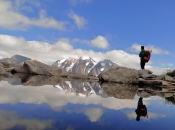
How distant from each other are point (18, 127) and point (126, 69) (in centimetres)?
2414

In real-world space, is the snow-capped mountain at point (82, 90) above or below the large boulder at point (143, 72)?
below

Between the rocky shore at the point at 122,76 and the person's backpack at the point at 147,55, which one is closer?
the rocky shore at the point at 122,76

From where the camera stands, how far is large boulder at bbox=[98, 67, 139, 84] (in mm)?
26214

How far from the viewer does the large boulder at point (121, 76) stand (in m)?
26.2

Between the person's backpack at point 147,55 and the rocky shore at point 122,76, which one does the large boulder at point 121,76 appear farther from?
the person's backpack at point 147,55

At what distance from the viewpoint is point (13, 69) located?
34.9m

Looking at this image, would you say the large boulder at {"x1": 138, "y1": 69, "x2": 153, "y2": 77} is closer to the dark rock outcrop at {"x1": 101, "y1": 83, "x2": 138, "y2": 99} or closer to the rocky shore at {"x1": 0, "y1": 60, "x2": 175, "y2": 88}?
the rocky shore at {"x1": 0, "y1": 60, "x2": 175, "y2": 88}

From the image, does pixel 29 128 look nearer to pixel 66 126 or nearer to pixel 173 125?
pixel 66 126

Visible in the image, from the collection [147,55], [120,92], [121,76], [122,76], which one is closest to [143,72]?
[147,55]

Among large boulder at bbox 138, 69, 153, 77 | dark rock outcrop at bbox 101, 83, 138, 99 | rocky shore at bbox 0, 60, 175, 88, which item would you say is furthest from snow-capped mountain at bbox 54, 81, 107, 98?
large boulder at bbox 138, 69, 153, 77

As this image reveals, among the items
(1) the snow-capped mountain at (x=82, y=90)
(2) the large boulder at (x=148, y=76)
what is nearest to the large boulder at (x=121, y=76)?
(2) the large boulder at (x=148, y=76)

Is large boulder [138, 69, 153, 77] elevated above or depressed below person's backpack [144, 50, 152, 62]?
below

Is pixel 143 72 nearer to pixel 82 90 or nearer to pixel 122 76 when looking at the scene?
pixel 122 76

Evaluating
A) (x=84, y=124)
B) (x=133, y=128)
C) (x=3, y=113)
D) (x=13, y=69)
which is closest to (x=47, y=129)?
(x=84, y=124)
